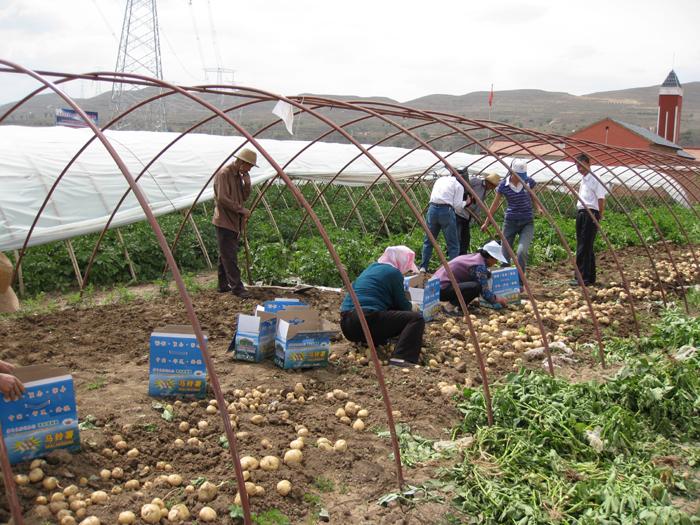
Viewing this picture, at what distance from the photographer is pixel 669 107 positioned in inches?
2283

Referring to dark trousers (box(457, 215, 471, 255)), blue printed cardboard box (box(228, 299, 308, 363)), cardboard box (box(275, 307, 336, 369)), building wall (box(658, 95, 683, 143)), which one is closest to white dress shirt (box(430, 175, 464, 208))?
dark trousers (box(457, 215, 471, 255))

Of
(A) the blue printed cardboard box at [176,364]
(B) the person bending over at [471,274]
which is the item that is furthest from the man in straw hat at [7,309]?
(B) the person bending over at [471,274]

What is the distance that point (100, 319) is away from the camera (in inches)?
281

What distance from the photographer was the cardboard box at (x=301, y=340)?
217 inches

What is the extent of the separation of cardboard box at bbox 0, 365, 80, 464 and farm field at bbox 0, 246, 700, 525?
103 mm

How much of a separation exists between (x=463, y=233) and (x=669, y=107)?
56.6 meters

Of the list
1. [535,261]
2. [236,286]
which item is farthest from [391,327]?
[535,261]

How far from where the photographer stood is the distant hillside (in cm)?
9788

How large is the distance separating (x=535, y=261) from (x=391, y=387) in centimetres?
699

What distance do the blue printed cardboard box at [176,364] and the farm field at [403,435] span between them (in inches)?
6.3

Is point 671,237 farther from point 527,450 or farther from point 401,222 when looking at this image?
point 527,450

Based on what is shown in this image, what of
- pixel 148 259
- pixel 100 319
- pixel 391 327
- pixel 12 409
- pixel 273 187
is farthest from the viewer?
pixel 273 187

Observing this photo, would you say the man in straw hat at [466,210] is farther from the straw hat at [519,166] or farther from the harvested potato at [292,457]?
the harvested potato at [292,457]

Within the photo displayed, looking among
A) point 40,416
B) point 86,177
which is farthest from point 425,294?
point 86,177
